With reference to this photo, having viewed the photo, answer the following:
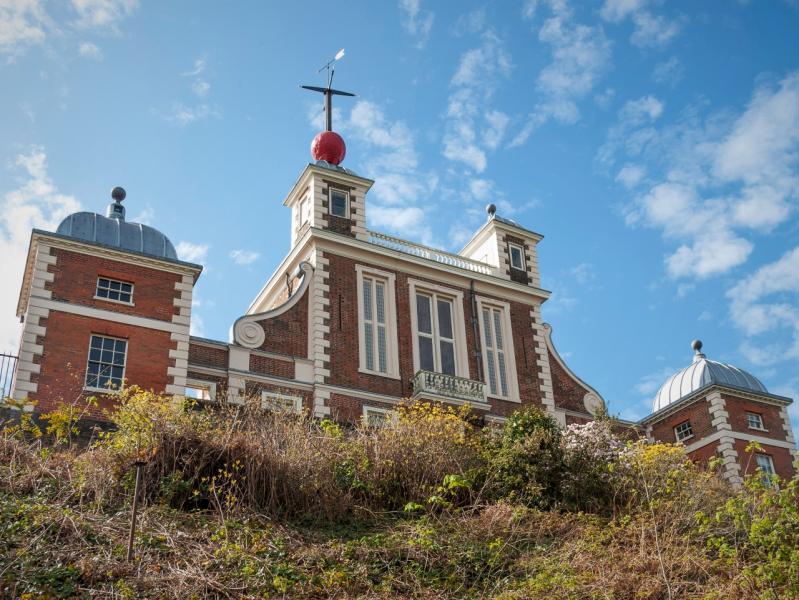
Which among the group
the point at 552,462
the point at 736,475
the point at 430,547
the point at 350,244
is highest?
the point at 350,244

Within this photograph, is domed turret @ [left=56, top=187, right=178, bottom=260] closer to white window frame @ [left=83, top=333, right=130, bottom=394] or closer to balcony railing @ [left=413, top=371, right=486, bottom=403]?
white window frame @ [left=83, top=333, right=130, bottom=394]

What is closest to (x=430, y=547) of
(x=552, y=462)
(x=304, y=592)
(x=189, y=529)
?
(x=304, y=592)

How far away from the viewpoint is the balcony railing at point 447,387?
29.2 meters

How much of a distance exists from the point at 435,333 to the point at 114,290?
10.9 metres

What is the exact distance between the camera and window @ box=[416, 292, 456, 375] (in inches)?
1205

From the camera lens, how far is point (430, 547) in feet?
49.7

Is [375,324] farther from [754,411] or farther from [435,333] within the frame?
[754,411]

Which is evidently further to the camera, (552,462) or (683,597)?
(552,462)

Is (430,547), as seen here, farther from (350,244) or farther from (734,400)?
(734,400)

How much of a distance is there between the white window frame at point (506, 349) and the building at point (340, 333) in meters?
0.06

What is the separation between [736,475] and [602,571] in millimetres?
19229

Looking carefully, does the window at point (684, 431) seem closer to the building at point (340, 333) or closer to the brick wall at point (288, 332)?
the building at point (340, 333)

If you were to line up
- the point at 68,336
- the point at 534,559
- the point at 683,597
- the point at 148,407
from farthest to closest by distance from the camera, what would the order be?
1. the point at 68,336
2. the point at 148,407
3. the point at 534,559
4. the point at 683,597

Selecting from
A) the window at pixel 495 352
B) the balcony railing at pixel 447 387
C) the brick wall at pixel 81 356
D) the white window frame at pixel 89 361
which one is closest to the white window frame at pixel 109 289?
the brick wall at pixel 81 356
